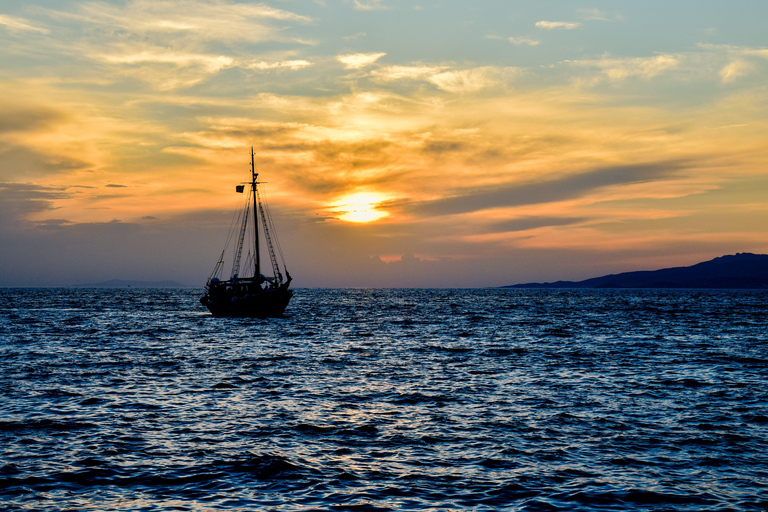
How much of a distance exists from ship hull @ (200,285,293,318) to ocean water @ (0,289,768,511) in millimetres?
37063

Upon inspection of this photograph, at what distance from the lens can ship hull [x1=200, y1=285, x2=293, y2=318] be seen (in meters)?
73.3

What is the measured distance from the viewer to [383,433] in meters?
17.2

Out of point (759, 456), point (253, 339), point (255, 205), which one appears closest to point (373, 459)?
point (759, 456)

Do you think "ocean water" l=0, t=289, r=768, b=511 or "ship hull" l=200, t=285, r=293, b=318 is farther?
"ship hull" l=200, t=285, r=293, b=318

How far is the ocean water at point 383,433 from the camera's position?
1219cm

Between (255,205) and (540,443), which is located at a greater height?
(255,205)

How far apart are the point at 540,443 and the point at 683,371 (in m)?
17.8

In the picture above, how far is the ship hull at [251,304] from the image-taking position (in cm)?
7331

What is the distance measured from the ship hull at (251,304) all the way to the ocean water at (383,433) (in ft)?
122

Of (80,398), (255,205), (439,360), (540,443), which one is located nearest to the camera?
(540,443)

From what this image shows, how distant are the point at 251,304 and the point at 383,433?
58580 millimetres

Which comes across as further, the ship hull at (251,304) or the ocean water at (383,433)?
the ship hull at (251,304)

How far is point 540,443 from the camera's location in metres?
16.1

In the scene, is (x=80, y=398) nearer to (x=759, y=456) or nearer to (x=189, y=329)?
(x=759, y=456)
